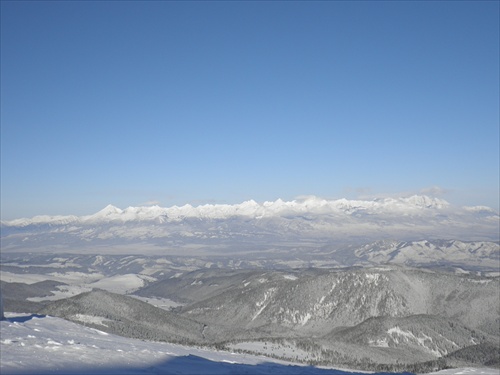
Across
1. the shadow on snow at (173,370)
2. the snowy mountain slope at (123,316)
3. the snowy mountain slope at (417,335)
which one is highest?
the shadow on snow at (173,370)

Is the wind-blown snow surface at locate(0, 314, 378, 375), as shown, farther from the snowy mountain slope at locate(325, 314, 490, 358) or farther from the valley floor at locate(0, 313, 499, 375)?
the snowy mountain slope at locate(325, 314, 490, 358)

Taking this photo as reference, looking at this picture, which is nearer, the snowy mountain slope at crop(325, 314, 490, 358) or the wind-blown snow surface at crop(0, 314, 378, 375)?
the wind-blown snow surface at crop(0, 314, 378, 375)

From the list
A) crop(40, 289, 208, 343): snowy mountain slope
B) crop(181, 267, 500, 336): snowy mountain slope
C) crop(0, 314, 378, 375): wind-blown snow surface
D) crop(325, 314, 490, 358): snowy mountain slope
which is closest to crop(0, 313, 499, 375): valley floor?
crop(0, 314, 378, 375): wind-blown snow surface

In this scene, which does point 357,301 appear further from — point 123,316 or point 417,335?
point 123,316

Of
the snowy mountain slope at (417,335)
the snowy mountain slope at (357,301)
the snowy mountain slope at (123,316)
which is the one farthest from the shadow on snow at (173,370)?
the snowy mountain slope at (357,301)

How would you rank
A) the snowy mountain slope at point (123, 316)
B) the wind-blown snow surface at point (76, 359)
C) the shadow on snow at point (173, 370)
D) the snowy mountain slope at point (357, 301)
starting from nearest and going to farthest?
1. the shadow on snow at point (173, 370)
2. the wind-blown snow surface at point (76, 359)
3. the snowy mountain slope at point (123, 316)
4. the snowy mountain slope at point (357, 301)

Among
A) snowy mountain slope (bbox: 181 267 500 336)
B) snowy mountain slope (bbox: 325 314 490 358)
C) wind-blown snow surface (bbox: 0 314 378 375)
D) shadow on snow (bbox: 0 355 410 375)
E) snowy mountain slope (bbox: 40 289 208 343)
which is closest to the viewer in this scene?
shadow on snow (bbox: 0 355 410 375)

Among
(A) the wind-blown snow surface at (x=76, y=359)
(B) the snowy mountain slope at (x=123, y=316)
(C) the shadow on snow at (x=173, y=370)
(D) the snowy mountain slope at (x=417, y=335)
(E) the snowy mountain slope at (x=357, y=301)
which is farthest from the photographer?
(E) the snowy mountain slope at (x=357, y=301)

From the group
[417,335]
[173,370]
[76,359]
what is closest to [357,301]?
[417,335]

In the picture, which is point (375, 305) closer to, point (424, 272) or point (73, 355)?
point (424, 272)

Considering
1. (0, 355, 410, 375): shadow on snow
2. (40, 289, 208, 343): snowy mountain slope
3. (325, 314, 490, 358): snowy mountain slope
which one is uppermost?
(0, 355, 410, 375): shadow on snow

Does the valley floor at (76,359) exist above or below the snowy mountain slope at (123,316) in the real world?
above

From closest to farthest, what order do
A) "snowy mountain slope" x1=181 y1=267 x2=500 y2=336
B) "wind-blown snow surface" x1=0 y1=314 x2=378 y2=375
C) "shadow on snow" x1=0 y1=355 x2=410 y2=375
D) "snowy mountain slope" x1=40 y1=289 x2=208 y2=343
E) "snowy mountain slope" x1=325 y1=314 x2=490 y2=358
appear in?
"shadow on snow" x1=0 y1=355 x2=410 y2=375, "wind-blown snow surface" x1=0 y1=314 x2=378 y2=375, "snowy mountain slope" x1=40 y1=289 x2=208 y2=343, "snowy mountain slope" x1=325 y1=314 x2=490 y2=358, "snowy mountain slope" x1=181 y1=267 x2=500 y2=336

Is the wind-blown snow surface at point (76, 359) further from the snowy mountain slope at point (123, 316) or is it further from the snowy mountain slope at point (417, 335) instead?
the snowy mountain slope at point (417, 335)
